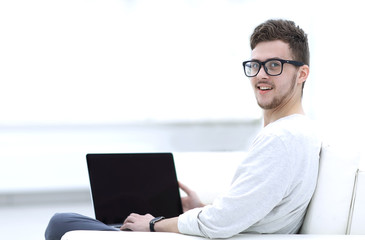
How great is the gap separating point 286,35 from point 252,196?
1.96 feet

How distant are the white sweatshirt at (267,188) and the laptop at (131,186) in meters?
0.48

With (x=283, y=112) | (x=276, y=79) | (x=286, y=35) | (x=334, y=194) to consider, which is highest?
(x=286, y=35)

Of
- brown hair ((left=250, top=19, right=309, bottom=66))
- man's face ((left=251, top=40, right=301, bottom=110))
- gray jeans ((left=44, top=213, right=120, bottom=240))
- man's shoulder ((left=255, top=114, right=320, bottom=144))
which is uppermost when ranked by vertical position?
brown hair ((left=250, top=19, right=309, bottom=66))

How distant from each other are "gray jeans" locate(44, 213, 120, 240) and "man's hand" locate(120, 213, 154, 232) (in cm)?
9

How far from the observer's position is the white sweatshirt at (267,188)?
1.52m

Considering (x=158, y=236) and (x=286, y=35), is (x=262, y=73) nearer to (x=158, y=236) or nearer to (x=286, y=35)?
(x=286, y=35)

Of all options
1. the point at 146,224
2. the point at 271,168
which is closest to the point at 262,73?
the point at 271,168

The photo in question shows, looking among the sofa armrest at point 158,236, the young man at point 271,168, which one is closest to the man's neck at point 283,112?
the young man at point 271,168

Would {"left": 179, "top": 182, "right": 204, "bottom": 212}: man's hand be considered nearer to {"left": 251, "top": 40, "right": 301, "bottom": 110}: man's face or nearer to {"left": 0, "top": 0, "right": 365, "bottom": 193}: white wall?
{"left": 251, "top": 40, "right": 301, "bottom": 110}: man's face

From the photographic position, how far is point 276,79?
1772 mm

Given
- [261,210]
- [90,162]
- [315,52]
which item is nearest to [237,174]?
[261,210]

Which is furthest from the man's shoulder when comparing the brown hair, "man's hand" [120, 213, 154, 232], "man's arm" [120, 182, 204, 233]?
"man's hand" [120, 213, 154, 232]

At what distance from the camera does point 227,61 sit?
13.6 ft

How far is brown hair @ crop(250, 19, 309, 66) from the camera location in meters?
1.79
